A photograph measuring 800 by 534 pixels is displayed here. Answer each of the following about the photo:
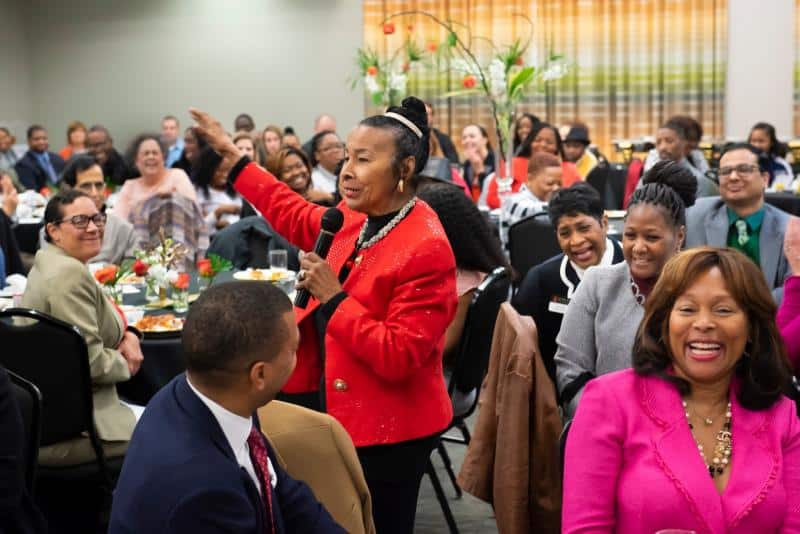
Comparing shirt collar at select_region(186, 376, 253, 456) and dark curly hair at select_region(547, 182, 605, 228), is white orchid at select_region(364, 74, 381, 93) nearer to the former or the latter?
dark curly hair at select_region(547, 182, 605, 228)

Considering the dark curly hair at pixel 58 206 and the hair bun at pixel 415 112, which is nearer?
the hair bun at pixel 415 112

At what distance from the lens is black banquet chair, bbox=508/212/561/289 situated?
513 cm

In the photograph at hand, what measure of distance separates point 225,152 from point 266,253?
205 cm

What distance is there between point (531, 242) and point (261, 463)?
11.8 ft

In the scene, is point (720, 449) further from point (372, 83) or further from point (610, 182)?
point (372, 83)

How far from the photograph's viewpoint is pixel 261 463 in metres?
1.72

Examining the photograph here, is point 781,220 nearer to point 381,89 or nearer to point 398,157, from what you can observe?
point 398,157

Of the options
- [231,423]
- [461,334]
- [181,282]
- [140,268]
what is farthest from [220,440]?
[140,268]

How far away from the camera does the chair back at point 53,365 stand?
3.13 metres

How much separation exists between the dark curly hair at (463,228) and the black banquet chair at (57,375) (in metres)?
1.20

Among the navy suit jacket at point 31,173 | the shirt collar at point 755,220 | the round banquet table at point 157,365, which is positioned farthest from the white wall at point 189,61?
the round banquet table at point 157,365

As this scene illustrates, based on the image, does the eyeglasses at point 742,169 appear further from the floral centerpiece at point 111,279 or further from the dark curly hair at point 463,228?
the floral centerpiece at point 111,279

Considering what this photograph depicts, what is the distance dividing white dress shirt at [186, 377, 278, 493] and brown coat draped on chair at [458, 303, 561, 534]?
0.98m

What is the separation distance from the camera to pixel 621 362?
267 centimetres
